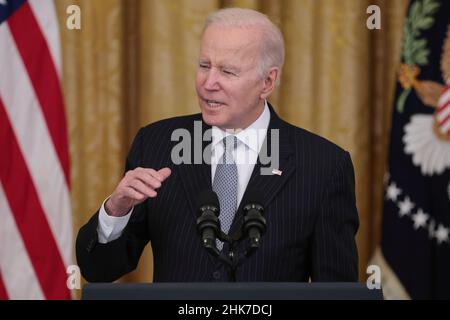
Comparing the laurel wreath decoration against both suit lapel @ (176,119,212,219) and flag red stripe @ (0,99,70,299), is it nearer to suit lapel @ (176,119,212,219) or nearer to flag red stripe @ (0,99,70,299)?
suit lapel @ (176,119,212,219)

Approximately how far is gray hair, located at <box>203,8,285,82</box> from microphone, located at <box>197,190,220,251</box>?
0.74 metres

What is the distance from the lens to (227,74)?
2.27 meters

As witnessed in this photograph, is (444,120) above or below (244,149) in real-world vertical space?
below

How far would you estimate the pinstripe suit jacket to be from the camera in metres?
2.20

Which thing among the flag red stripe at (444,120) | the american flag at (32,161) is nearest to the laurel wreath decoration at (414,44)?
the flag red stripe at (444,120)

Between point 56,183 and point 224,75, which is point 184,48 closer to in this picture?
point 56,183

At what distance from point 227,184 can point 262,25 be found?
488 millimetres

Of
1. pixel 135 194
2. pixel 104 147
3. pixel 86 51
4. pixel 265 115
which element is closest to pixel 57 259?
pixel 104 147

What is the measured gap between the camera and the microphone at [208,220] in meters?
1.56

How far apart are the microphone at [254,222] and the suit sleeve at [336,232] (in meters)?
0.61

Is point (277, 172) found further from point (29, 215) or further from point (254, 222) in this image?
point (29, 215)

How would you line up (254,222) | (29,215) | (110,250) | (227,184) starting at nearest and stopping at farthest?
(254,222)
(110,250)
(227,184)
(29,215)

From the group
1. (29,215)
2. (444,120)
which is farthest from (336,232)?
(29,215)
